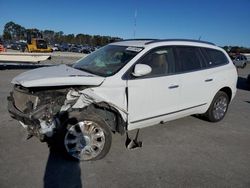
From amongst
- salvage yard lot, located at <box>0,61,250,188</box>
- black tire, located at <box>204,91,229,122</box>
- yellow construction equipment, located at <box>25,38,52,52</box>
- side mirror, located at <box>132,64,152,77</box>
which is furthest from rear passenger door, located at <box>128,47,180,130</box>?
yellow construction equipment, located at <box>25,38,52,52</box>

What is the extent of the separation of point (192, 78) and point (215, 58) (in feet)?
3.79

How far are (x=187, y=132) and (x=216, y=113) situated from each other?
3.54 ft

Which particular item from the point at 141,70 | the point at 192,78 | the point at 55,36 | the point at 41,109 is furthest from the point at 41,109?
the point at 55,36

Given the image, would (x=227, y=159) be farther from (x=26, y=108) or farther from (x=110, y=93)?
(x=26, y=108)

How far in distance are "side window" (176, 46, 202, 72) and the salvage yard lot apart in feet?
4.36

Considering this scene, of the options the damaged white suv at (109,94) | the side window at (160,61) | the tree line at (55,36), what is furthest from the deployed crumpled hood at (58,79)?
the tree line at (55,36)

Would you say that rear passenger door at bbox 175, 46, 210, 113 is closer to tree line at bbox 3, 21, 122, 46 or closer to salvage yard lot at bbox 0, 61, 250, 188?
salvage yard lot at bbox 0, 61, 250, 188

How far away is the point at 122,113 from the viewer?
4.43m

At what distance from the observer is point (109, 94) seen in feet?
14.0

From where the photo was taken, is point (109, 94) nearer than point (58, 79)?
No

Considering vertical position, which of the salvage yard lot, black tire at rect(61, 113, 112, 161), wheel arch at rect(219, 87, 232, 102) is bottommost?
the salvage yard lot

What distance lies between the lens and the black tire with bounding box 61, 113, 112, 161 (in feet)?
13.2

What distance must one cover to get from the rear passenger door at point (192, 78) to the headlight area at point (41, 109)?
2207 millimetres

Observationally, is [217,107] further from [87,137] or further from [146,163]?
[87,137]
